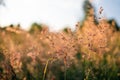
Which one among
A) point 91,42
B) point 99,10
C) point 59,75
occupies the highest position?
point 99,10

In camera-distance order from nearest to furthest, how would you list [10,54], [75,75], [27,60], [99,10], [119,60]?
[99,10], [10,54], [75,75], [27,60], [119,60]

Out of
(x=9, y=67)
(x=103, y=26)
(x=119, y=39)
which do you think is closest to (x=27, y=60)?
(x=9, y=67)

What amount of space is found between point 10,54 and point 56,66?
1940mm

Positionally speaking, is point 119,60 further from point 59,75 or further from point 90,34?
point 90,34

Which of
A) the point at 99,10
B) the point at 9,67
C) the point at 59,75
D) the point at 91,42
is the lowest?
the point at 59,75

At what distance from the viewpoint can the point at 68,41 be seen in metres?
3.68

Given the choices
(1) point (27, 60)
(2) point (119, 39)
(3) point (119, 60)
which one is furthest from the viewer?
(2) point (119, 39)

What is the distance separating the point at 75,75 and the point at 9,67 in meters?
1.80

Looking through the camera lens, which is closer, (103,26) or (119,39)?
(103,26)

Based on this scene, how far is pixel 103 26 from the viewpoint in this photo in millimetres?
3686

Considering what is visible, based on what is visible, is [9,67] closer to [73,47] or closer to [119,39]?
[73,47]

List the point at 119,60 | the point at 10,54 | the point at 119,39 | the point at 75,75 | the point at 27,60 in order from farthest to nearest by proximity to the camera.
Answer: the point at 119,39 → the point at 119,60 → the point at 27,60 → the point at 75,75 → the point at 10,54

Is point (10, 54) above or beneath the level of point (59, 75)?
above

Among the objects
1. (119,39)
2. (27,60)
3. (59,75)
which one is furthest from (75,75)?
(119,39)
